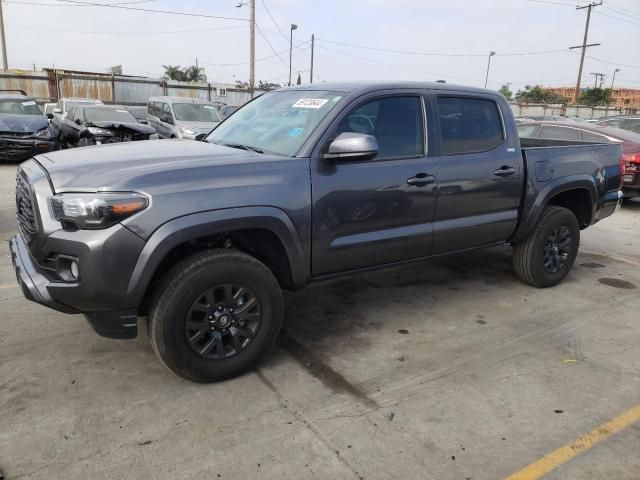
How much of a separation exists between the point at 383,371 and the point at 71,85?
27041 mm

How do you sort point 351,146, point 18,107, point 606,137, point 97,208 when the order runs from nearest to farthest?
point 97,208, point 351,146, point 606,137, point 18,107

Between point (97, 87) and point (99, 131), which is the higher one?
point (97, 87)

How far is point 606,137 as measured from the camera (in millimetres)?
9773

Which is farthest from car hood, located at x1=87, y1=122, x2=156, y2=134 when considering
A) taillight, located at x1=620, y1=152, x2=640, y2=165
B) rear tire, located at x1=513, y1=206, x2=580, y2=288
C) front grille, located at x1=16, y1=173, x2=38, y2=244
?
taillight, located at x1=620, y1=152, x2=640, y2=165

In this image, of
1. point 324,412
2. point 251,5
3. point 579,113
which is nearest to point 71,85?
point 251,5

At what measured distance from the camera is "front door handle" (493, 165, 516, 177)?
4.29 meters

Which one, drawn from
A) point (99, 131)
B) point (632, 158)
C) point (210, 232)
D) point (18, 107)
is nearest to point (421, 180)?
point (210, 232)

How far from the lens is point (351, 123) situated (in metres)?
3.55

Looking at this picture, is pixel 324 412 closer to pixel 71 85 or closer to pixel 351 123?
pixel 351 123

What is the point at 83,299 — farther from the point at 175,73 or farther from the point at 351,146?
the point at 175,73

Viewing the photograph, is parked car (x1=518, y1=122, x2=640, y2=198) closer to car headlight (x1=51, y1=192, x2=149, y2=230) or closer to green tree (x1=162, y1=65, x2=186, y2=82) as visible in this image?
car headlight (x1=51, y1=192, x2=149, y2=230)

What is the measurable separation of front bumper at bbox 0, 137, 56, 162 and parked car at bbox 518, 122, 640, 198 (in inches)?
415

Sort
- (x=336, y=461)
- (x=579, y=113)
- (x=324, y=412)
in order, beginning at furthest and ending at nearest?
(x=579, y=113) → (x=324, y=412) → (x=336, y=461)

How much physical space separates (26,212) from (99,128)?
9984mm
